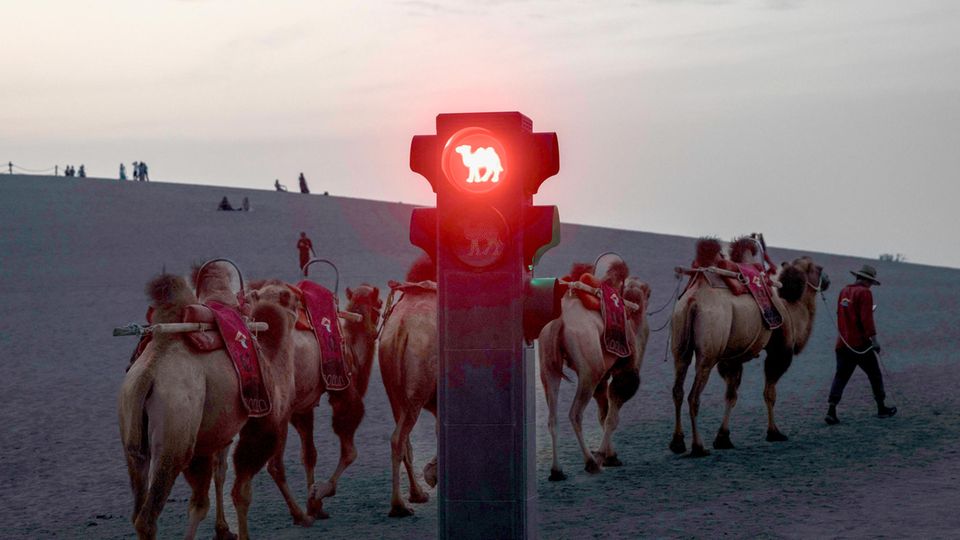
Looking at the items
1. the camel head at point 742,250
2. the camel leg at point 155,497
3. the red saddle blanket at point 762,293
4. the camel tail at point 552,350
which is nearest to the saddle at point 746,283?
the red saddle blanket at point 762,293

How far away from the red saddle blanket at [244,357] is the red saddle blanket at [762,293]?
7504 millimetres

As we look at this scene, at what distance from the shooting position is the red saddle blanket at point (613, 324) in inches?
534

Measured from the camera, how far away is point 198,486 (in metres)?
9.37

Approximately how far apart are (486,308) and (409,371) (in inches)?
210

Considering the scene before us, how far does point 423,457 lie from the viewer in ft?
47.3

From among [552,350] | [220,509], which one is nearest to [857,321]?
[552,350]

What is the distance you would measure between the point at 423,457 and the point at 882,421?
19.3 ft

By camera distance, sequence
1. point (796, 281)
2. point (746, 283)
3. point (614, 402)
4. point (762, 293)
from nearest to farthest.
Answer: point (614, 402)
point (746, 283)
point (762, 293)
point (796, 281)

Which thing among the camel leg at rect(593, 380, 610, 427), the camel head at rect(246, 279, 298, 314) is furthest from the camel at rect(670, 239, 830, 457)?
the camel head at rect(246, 279, 298, 314)

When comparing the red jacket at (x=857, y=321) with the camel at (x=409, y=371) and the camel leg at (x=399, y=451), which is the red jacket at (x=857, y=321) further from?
the camel leg at (x=399, y=451)

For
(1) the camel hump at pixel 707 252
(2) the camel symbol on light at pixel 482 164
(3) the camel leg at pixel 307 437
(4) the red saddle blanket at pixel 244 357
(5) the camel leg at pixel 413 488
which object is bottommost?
(5) the camel leg at pixel 413 488

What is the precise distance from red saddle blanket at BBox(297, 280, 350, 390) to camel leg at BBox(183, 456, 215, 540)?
243 cm

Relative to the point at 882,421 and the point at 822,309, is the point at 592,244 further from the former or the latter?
the point at 882,421

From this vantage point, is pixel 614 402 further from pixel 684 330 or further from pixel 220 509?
pixel 220 509
